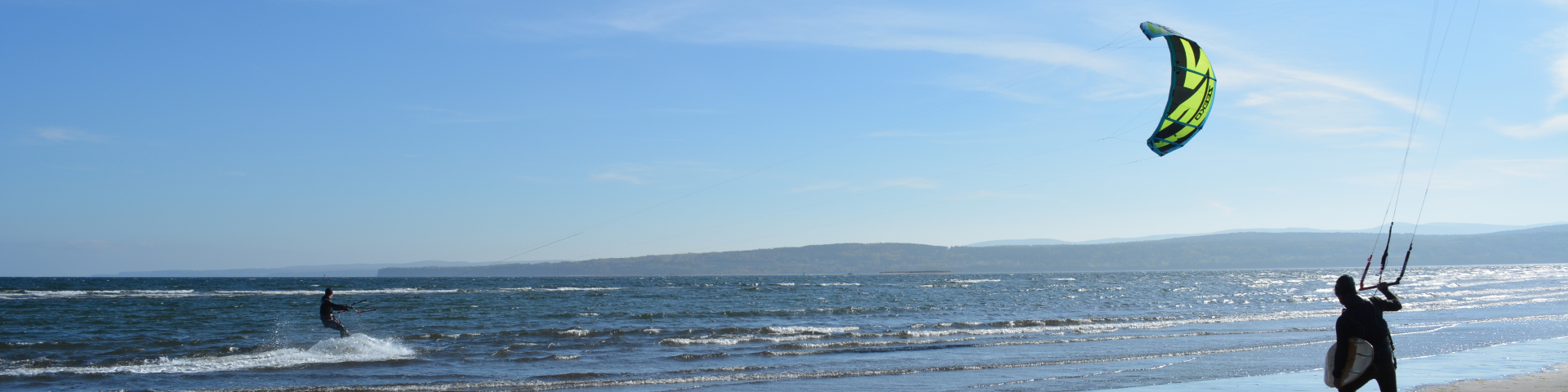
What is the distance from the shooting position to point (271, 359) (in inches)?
581

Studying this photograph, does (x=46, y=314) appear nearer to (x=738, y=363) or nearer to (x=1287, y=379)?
(x=738, y=363)

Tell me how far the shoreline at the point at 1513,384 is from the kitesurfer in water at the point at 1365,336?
4.67 m

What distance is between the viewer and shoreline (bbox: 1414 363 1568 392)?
9.55m

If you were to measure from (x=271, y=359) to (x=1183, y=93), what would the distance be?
14.0 m

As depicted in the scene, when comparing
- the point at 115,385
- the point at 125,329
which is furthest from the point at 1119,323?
the point at 125,329

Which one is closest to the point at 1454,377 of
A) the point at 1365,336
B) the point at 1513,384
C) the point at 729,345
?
the point at 1513,384

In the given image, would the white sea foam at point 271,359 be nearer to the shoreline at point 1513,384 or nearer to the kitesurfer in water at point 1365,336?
the kitesurfer in water at point 1365,336

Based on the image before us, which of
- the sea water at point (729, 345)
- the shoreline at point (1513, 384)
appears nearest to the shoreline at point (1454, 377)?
the shoreline at point (1513, 384)

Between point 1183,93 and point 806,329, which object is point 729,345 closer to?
point 806,329

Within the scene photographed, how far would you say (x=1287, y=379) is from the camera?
10898 mm

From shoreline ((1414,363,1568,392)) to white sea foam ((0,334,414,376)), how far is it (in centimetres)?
1429

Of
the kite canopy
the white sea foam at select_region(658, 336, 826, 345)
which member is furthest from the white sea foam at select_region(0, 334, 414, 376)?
the kite canopy

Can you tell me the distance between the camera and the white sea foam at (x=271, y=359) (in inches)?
540

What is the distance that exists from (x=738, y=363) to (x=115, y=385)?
834 centimetres
